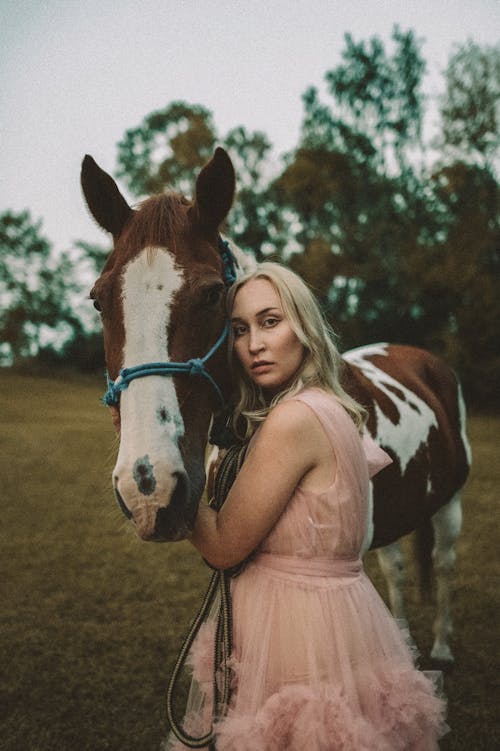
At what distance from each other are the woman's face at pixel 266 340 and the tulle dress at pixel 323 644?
5.4 inches

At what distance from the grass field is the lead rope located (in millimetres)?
344

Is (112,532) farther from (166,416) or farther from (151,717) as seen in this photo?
(166,416)

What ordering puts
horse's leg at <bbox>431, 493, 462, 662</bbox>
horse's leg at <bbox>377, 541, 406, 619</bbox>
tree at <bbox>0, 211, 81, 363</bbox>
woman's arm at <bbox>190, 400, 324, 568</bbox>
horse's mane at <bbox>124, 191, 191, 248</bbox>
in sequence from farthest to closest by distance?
1. tree at <bbox>0, 211, 81, 363</bbox>
2. horse's leg at <bbox>431, 493, 462, 662</bbox>
3. horse's leg at <bbox>377, 541, 406, 619</bbox>
4. horse's mane at <bbox>124, 191, 191, 248</bbox>
5. woman's arm at <bbox>190, 400, 324, 568</bbox>

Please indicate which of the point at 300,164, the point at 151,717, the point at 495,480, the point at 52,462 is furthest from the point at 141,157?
the point at 151,717

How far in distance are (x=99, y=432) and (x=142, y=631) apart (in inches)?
446

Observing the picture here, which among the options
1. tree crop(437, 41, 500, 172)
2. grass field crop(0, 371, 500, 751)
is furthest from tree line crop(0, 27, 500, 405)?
grass field crop(0, 371, 500, 751)

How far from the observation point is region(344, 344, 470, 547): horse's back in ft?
9.89

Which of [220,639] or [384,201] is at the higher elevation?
[384,201]

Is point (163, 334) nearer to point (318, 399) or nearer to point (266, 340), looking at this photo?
point (266, 340)

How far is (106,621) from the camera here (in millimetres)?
4305

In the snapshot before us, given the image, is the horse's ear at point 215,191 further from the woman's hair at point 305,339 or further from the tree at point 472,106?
the tree at point 472,106

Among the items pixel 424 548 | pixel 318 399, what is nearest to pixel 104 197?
pixel 318 399

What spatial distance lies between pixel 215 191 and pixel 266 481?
112 centimetres

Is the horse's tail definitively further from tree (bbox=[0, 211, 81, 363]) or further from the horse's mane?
tree (bbox=[0, 211, 81, 363])
